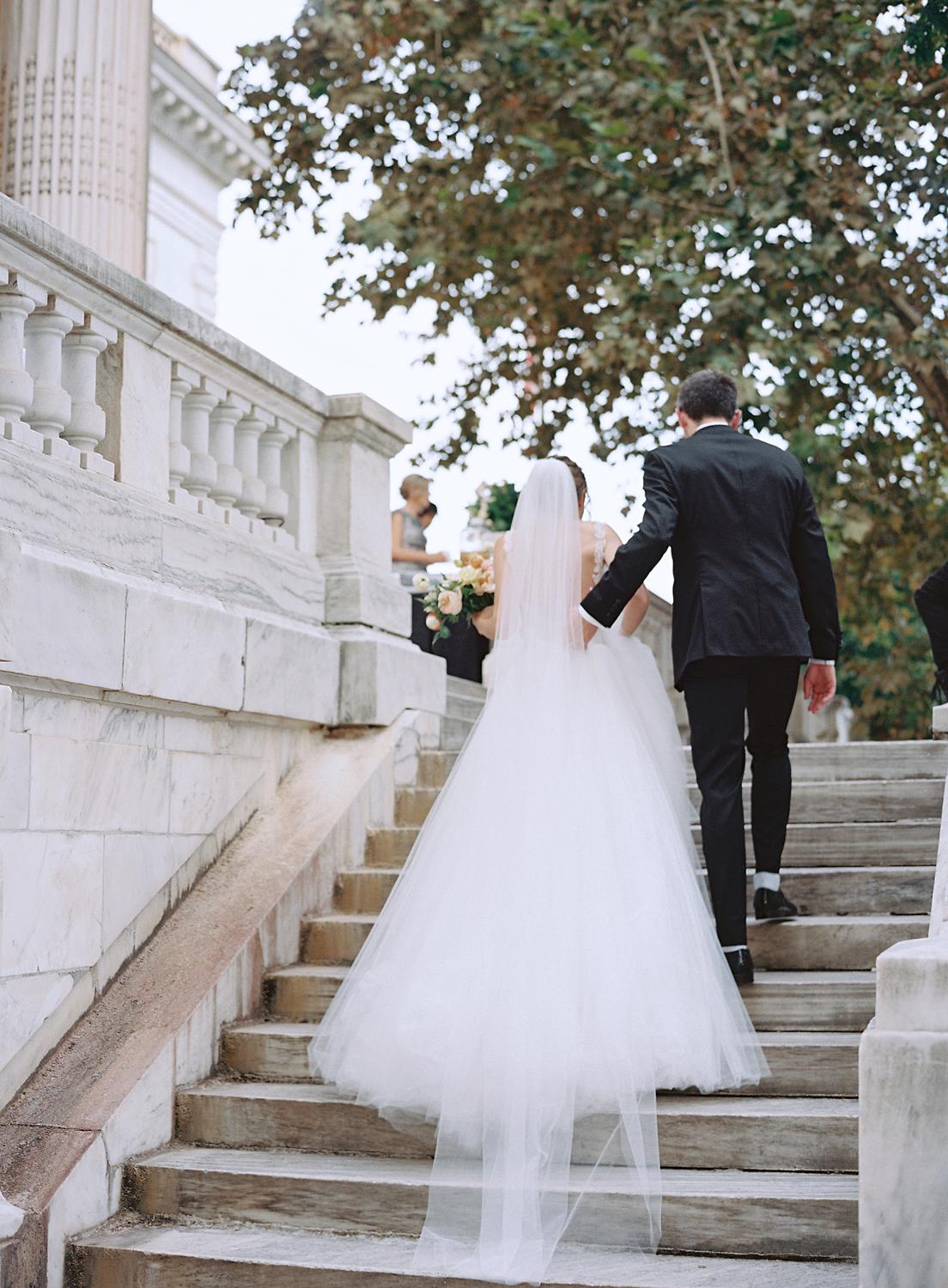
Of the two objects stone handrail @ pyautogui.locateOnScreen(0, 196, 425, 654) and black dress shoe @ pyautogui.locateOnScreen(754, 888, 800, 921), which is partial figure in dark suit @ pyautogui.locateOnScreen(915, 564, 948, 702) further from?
stone handrail @ pyautogui.locateOnScreen(0, 196, 425, 654)

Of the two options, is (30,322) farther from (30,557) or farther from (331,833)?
(331,833)

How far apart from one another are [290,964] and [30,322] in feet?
8.29

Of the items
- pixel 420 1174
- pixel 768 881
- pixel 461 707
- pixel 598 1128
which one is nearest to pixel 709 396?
pixel 768 881

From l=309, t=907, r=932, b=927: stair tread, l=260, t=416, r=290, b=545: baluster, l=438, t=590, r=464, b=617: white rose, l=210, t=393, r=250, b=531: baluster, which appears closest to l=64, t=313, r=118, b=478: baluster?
l=210, t=393, r=250, b=531: baluster

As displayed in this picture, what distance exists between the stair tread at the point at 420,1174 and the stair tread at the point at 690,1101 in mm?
157

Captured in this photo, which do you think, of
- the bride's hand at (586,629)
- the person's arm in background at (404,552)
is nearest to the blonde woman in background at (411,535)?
the person's arm in background at (404,552)

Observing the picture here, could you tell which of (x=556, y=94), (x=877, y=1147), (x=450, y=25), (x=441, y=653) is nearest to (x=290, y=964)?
(x=877, y=1147)

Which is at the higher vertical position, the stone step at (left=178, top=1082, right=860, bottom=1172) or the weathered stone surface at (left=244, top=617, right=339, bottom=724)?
the weathered stone surface at (left=244, top=617, right=339, bottom=724)

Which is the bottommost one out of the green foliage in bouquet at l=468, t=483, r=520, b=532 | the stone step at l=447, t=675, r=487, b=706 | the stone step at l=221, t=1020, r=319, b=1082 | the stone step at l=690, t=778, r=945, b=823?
the stone step at l=221, t=1020, r=319, b=1082

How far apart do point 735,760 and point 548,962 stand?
1021 millimetres

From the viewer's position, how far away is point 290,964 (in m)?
5.71

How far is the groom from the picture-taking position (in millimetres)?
5023

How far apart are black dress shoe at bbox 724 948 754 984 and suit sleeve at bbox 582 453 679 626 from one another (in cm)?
117

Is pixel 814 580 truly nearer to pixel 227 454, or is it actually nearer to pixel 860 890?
pixel 860 890
